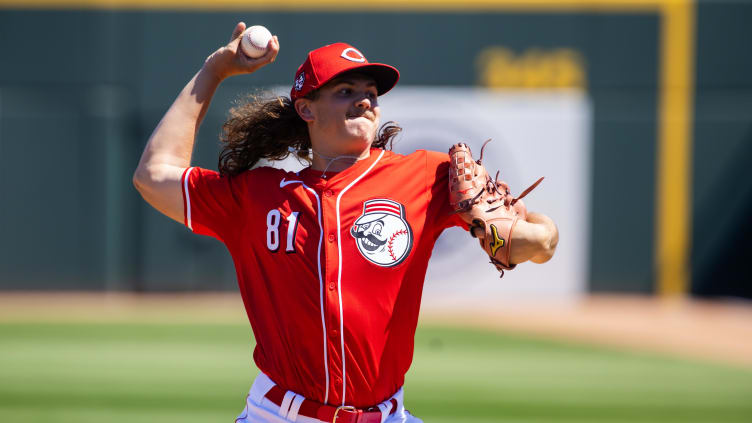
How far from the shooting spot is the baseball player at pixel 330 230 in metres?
2.97

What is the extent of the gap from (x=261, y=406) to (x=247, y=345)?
7.84 meters

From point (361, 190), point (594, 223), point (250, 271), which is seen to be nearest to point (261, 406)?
point (250, 271)

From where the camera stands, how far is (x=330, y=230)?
301cm

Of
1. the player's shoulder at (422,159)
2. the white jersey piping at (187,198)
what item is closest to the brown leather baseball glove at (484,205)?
the player's shoulder at (422,159)

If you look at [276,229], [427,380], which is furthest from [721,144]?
[276,229]

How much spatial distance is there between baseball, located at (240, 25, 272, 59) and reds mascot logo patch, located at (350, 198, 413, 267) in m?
0.68

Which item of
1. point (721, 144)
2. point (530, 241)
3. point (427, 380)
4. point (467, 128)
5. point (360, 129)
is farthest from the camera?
point (721, 144)

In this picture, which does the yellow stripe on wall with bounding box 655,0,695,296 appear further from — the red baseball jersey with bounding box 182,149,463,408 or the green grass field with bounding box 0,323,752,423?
the red baseball jersey with bounding box 182,149,463,408

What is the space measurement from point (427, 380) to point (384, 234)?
5.87 m

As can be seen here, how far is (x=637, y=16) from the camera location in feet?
53.1

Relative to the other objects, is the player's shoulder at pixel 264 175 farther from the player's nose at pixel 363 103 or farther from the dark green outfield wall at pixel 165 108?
the dark green outfield wall at pixel 165 108

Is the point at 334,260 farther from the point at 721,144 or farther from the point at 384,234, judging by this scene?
the point at 721,144

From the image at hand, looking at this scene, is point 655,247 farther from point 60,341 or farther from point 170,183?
point 170,183

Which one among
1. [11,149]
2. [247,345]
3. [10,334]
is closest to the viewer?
[247,345]
